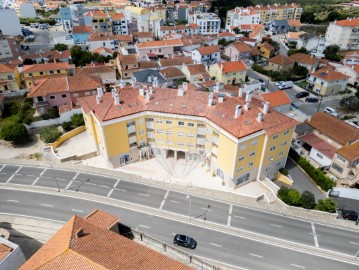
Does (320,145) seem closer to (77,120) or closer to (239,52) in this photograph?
(77,120)

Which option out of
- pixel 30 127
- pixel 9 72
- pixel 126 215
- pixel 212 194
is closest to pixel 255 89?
pixel 212 194

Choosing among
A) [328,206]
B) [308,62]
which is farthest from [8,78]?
[308,62]

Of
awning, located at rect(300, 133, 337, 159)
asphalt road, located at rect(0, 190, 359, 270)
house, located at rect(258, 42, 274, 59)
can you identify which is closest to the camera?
asphalt road, located at rect(0, 190, 359, 270)

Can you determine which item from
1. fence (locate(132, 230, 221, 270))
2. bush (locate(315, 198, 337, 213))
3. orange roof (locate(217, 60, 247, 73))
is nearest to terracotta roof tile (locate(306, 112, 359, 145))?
bush (locate(315, 198, 337, 213))

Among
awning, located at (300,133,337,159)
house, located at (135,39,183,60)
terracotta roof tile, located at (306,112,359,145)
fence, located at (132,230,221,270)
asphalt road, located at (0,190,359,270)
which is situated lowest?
asphalt road, located at (0,190,359,270)

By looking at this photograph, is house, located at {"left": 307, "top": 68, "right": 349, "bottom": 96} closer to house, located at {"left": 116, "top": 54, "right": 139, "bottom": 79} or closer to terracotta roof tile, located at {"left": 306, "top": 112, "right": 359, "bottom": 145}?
terracotta roof tile, located at {"left": 306, "top": 112, "right": 359, "bottom": 145}

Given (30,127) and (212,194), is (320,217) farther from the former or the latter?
(30,127)
